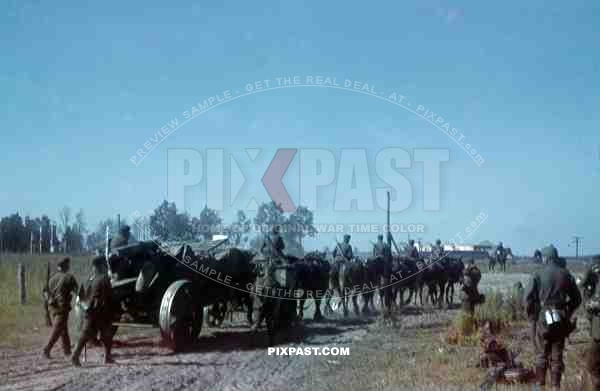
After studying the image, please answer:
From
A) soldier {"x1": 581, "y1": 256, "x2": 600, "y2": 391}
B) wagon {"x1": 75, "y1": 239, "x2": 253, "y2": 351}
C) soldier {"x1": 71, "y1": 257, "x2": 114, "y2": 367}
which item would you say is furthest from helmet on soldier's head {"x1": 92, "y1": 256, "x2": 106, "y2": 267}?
soldier {"x1": 581, "y1": 256, "x2": 600, "y2": 391}

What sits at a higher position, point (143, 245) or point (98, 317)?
point (143, 245)

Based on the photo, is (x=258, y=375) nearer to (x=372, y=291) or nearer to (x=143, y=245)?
(x=143, y=245)

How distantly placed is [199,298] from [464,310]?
5.85 metres

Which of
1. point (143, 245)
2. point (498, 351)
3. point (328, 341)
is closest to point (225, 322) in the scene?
point (328, 341)

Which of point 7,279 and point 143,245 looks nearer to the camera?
point 143,245

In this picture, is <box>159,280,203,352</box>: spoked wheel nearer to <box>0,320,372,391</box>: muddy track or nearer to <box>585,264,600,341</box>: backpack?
<box>0,320,372,391</box>: muddy track

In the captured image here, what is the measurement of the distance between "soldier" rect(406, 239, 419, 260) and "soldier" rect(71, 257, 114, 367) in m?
13.3

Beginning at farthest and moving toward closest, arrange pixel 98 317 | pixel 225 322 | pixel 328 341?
pixel 225 322 < pixel 328 341 < pixel 98 317

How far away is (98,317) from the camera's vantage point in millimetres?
10094

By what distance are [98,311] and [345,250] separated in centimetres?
977

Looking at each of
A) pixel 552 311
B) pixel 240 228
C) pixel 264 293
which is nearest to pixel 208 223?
pixel 240 228

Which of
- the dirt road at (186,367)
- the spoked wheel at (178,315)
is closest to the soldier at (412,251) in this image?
the dirt road at (186,367)

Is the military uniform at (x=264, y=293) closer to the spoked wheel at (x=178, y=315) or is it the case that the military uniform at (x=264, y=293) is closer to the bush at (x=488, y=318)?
the spoked wheel at (x=178, y=315)

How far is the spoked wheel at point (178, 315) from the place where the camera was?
10852 mm
